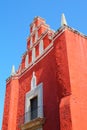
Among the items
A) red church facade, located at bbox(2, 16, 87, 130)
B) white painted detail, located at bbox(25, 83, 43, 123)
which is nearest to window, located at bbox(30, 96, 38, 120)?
red church facade, located at bbox(2, 16, 87, 130)

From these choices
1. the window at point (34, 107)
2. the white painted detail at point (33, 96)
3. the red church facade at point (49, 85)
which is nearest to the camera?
the red church facade at point (49, 85)

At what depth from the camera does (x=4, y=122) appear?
13727 mm

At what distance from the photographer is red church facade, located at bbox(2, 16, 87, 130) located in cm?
888

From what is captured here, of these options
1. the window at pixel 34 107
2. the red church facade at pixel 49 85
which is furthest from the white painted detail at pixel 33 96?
the window at pixel 34 107

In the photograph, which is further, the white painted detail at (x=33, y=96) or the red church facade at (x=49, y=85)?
the white painted detail at (x=33, y=96)

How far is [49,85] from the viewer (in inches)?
444

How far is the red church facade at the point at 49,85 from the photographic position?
8.88 m

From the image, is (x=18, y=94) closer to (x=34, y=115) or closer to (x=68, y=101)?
(x=34, y=115)

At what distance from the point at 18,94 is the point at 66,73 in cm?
553

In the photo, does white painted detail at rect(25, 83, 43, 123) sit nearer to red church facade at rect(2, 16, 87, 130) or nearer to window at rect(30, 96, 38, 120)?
red church facade at rect(2, 16, 87, 130)

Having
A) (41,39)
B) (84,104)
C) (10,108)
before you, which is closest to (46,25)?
(41,39)

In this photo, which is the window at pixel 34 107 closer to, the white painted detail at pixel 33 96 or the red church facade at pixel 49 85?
the red church facade at pixel 49 85

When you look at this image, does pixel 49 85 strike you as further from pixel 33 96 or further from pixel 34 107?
pixel 34 107

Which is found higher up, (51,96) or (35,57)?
(35,57)
